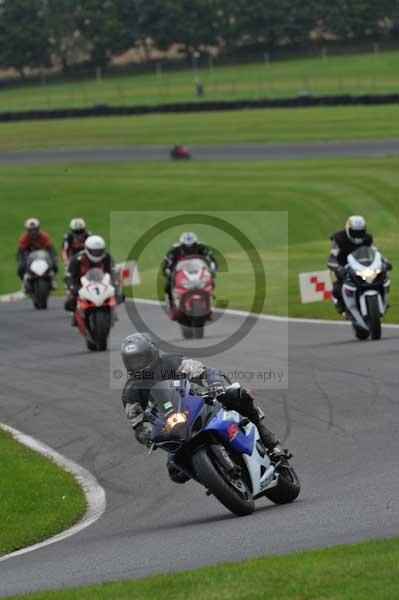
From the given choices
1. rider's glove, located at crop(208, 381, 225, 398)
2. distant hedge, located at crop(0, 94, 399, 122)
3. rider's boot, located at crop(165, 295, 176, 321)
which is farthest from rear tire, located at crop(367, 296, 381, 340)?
distant hedge, located at crop(0, 94, 399, 122)

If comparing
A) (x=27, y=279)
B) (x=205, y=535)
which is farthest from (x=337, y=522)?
(x=27, y=279)

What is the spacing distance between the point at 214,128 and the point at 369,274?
4694 cm

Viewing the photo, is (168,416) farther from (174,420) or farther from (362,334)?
(362,334)

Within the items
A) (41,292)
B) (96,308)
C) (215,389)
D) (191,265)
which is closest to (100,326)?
(96,308)

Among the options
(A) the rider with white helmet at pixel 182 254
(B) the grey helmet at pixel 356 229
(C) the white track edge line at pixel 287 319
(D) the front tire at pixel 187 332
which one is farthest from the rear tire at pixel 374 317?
(A) the rider with white helmet at pixel 182 254

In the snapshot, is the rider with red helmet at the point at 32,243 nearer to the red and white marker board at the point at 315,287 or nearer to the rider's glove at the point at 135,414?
the red and white marker board at the point at 315,287

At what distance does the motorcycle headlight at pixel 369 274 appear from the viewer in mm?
19891

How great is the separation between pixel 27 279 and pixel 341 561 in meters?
22.1

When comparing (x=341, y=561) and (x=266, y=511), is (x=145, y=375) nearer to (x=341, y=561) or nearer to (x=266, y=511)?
(x=266, y=511)

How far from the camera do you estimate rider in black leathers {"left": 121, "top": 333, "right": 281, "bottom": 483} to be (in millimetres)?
10211

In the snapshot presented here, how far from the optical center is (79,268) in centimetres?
2225

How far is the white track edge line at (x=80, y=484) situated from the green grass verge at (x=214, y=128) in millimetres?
45816

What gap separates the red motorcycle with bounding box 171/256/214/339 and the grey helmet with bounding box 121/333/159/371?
12.0 m

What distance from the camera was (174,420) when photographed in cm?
995
